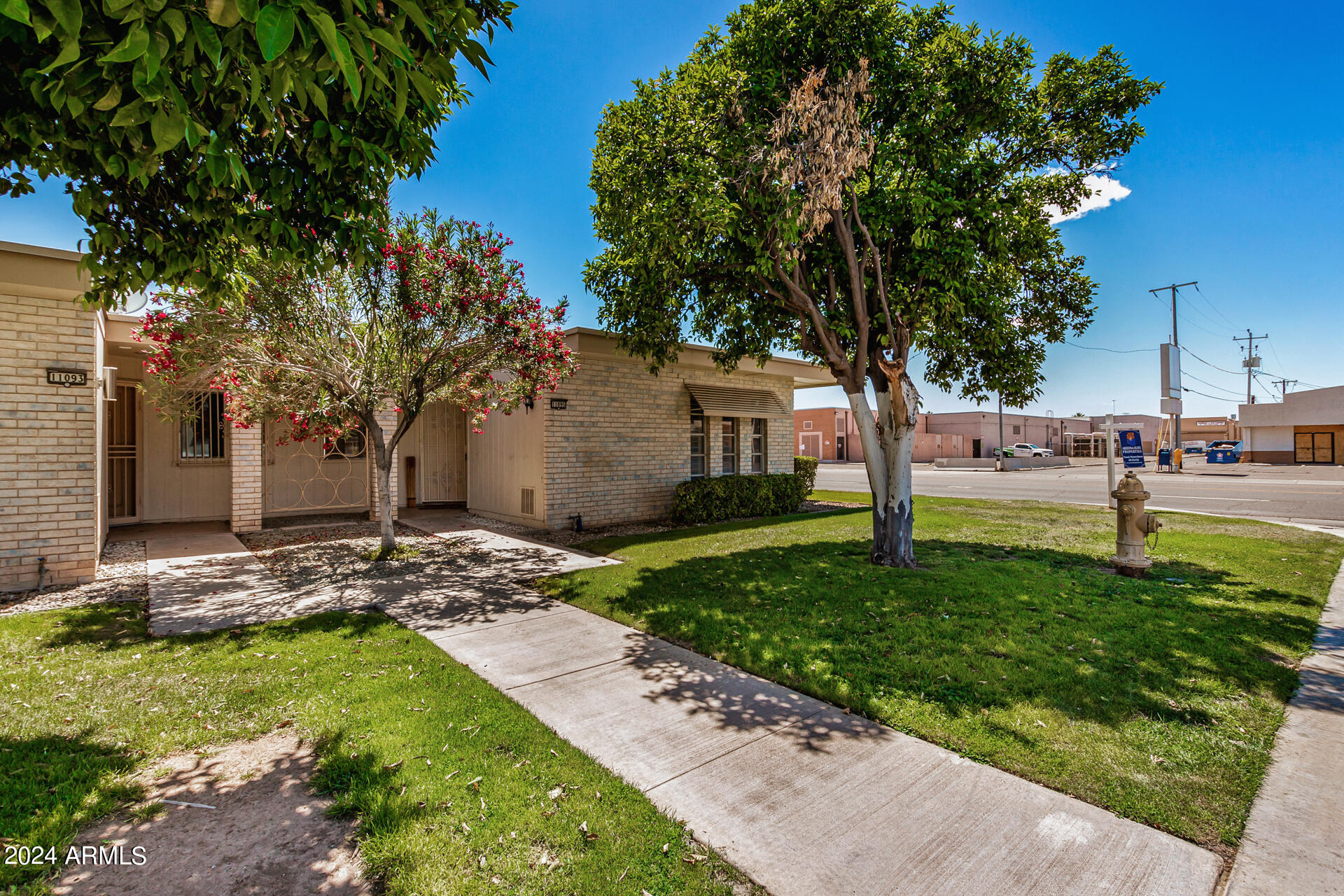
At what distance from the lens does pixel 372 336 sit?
7438 mm

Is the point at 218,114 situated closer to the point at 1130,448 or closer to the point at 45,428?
the point at 45,428

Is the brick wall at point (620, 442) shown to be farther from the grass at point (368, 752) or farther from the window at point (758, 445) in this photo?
the grass at point (368, 752)

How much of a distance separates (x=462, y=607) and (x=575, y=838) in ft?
12.9

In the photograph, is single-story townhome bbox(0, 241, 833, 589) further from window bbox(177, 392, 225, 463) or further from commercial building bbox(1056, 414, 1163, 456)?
commercial building bbox(1056, 414, 1163, 456)

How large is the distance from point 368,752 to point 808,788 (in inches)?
90.5

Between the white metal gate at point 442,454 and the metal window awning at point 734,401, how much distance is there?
579cm

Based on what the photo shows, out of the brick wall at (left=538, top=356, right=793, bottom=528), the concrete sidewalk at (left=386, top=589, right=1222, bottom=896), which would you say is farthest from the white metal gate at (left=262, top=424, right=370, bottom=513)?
the concrete sidewalk at (left=386, top=589, right=1222, bottom=896)

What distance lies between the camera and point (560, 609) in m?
5.93

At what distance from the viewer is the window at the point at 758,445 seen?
14.5 m

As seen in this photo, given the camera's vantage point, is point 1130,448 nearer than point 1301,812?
No

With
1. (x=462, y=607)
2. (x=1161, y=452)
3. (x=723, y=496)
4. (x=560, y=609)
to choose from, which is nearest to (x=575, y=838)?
(x=560, y=609)

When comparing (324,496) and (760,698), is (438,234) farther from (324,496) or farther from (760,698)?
(324,496)

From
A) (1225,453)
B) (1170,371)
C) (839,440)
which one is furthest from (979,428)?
(1170,371)

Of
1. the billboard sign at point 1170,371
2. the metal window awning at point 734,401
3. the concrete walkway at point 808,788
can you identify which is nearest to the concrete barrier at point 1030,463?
the billboard sign at point 1170,371
